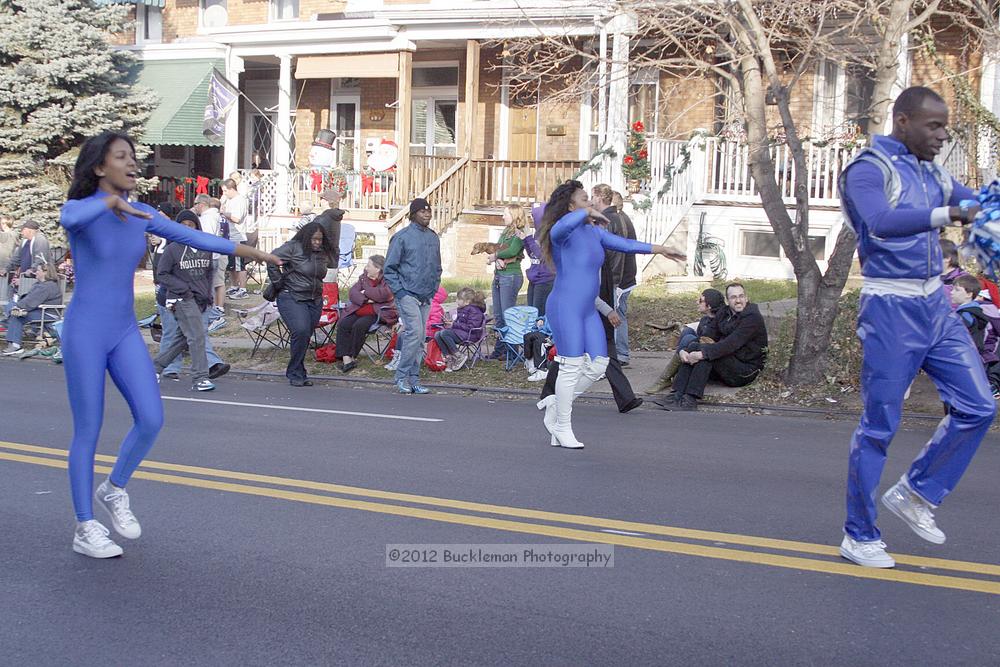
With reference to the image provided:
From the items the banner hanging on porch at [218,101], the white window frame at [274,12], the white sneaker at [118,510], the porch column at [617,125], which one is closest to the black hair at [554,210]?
the white sneaker at [118,510]

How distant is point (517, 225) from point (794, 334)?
378 centimetres

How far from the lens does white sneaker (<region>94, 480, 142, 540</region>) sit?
6.01 m

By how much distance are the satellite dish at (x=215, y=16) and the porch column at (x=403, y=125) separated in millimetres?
7001

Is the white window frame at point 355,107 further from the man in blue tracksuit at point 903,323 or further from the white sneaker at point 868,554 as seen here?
A: the white sneaker at point 868,554

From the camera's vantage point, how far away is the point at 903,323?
5.45m

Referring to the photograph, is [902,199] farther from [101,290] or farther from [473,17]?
[473,17]

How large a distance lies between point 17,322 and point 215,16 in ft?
47.6

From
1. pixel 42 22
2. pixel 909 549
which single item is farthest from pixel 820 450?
pixel 42 22

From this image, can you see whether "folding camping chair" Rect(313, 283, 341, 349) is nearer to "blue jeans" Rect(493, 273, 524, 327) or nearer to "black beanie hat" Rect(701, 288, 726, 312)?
"blue jeans" Rect(493, 273, 524, 327)

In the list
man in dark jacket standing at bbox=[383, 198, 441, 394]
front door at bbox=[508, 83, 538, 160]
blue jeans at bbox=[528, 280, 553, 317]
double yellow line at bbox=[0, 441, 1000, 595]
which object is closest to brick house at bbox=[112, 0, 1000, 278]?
front door at bbox=[508, 83, 538, 160]

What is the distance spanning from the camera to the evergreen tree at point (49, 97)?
24.9 m

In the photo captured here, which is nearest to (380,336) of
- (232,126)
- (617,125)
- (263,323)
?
(263,323)

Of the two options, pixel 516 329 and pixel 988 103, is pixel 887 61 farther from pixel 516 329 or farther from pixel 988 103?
pixel 988 103

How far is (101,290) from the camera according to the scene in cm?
583
